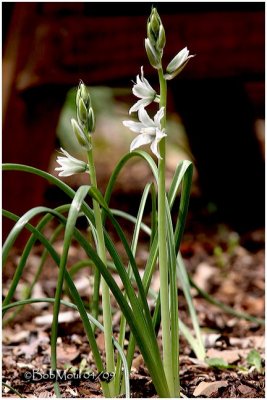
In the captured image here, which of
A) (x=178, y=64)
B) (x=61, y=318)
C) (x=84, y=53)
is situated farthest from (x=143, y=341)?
(x=84, y=53)

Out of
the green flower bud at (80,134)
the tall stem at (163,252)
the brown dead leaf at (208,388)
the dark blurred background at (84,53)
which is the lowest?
the brown dead leaf at (208,388)

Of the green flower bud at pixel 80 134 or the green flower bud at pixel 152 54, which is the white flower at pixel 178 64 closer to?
the green flower bud at pixel 152 54

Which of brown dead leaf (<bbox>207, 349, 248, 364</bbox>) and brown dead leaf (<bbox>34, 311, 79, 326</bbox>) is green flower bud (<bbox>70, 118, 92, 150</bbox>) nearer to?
brown dead leaf (<bbox>207, 349, 248, 364</bbox>)

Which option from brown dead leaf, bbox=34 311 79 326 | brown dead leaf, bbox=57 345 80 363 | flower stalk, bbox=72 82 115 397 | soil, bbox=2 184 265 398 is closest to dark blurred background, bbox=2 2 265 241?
soil, bbox=2 184 265 398

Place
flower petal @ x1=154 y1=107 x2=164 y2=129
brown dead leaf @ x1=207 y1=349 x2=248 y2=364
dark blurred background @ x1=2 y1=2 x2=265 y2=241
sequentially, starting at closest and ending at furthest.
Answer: flower petal @ x1=154 y1=107 x2=164 y2=129, brown dead leaf @ x1=207 y1=349 x2=248 y2=364, dark blurred background @ x1=2 y1=2 x2=265 y2=241

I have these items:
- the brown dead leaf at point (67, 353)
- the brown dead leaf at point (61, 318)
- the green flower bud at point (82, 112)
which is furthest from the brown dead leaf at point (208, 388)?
the brown dead leaf at point (61, 318)

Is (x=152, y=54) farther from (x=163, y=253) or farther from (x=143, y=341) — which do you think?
(x=143, y=341)

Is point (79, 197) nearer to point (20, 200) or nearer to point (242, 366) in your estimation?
point (242, 366)

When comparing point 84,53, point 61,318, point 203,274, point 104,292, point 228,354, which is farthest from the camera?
point 203,274
